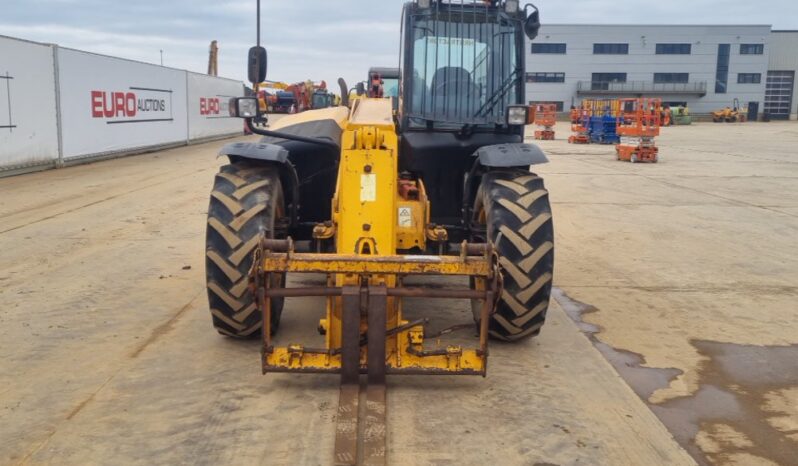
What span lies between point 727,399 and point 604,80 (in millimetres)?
71617

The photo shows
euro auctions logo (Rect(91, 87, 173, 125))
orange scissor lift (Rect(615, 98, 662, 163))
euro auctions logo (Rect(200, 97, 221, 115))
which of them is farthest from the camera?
euro auctions logo (Rect(200, 97, 221, 115))

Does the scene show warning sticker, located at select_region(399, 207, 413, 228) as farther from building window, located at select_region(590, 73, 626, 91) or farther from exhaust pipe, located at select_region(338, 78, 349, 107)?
building window, located at select_region(590, 73, 626, 91)

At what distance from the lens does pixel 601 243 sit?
399 inches

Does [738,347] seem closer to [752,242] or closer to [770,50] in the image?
[752,242]

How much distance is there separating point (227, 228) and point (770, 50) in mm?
81442

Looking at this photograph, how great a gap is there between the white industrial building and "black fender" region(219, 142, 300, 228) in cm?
6784

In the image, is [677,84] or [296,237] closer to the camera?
[296,237]

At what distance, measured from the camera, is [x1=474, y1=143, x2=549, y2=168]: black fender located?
5320 millimetres

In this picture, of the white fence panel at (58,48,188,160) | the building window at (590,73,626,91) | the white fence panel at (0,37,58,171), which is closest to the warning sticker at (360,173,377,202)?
the white fence panel at (0,37,58,171)

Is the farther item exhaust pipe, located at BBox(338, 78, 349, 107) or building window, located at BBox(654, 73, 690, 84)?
building window, located at BBox(654, 73, 690, 84)

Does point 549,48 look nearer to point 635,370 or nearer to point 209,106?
point 209,106

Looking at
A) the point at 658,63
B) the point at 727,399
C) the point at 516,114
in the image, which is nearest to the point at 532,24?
the point at 516,114

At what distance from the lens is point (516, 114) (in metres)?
5.70

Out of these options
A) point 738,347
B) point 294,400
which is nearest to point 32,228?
point 294,400
